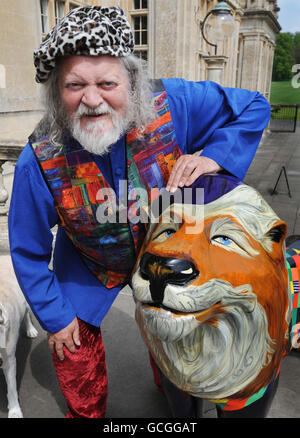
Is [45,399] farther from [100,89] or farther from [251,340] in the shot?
[100,89]

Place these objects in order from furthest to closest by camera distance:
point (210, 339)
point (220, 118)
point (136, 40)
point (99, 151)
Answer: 1. point (136, 40)
2. point (220, 118)
3. point (99, 151)
4. point (210, 339)

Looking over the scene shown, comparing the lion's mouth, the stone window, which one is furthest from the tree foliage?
the lion's mouth

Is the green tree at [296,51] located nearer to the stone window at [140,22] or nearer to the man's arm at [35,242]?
the stone window at [140,22]

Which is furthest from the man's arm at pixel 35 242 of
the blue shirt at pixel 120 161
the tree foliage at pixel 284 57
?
the tree foliage at pixel 284 57

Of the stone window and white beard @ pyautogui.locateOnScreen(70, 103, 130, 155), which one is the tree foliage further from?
white beard @ pyautogui.locateOnScreen(70, 103, 130, 155)

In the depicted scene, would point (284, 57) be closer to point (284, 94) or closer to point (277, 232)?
point (284, 94)

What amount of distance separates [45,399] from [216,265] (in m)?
1.88

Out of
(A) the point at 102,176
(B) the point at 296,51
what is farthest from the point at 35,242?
(B) the point at 296,51

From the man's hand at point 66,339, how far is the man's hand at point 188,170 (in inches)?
35.3

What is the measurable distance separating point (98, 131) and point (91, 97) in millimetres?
144

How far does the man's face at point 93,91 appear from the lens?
1.55 metres

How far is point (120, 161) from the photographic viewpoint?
1781mm

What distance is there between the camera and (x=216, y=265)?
4.27 feet
